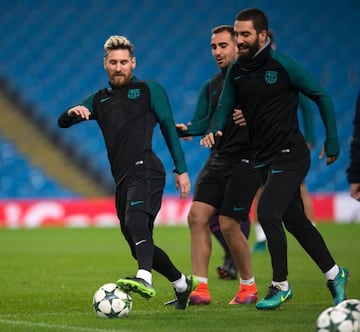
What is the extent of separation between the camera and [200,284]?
26.5 ft

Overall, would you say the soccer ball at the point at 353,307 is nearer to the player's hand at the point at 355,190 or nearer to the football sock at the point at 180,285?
the player's hand at the point at 355,190

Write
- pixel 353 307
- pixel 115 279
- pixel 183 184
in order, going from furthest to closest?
pixel 115 279 < pixel 183 184 < pixel 353 307

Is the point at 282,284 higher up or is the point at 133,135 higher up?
the point at 133,135

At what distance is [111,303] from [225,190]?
1967mm

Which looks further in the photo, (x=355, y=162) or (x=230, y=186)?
(x=230, y=186)

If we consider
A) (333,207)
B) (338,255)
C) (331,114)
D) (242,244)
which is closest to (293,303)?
(242,244)

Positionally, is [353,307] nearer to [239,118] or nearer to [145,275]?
[145,275]

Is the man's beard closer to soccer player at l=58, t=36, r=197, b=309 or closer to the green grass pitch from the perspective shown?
soccer player at l=58, t=36, r=197, b=309

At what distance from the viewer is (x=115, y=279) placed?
1027 cm

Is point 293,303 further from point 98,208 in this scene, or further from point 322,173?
point 322,173

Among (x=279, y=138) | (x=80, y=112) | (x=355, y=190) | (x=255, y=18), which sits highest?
(x=255, y=18)

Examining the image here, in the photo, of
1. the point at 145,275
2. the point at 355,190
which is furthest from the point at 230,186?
the point at 145,275

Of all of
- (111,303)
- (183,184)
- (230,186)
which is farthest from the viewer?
(230,186)

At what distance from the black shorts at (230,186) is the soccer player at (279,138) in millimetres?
716
